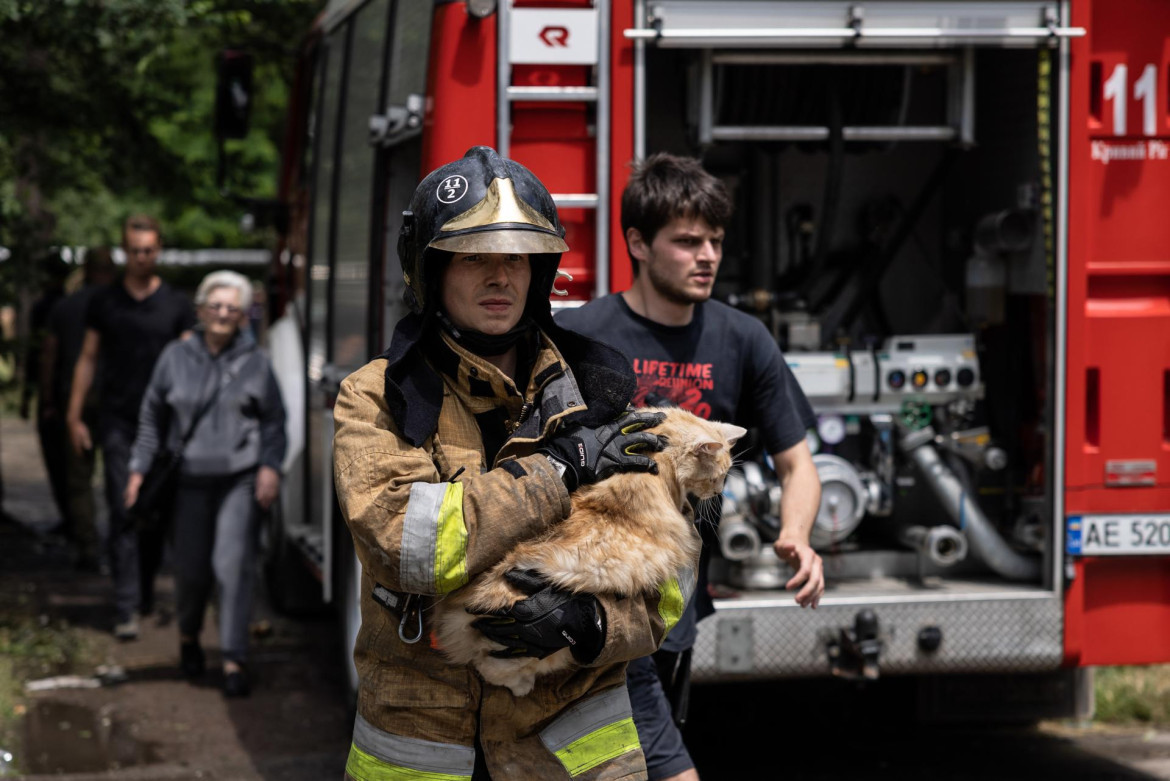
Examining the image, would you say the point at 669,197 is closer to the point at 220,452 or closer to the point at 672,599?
the point at 672,599

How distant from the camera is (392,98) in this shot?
5473 mm

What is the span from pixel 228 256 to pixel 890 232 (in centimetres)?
3941

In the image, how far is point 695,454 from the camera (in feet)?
8.88

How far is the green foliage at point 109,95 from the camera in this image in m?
7.26

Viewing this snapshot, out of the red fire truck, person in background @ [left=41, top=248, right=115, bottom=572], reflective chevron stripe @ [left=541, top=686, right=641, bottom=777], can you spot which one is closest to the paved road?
the red fire truck

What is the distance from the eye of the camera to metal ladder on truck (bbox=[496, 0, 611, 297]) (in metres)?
4.66

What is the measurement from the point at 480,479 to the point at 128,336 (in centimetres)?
592

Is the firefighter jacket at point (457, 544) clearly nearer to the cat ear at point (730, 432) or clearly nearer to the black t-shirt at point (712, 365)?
the cat ear at point (730, 432)

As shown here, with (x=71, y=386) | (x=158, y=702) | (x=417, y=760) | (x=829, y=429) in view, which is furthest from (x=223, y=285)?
(x=417, y=760)

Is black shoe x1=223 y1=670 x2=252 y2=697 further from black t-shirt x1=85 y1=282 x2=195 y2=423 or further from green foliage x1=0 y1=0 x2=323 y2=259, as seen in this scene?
green foliage x1=0 y1=0 x2=323 y2=259

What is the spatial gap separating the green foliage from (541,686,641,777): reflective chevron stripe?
5287mm

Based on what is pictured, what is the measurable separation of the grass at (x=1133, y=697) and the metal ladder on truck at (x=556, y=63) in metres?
3.35

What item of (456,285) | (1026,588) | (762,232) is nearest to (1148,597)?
(1026,588)

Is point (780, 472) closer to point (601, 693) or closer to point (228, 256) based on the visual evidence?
point (601, 693)
